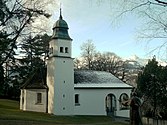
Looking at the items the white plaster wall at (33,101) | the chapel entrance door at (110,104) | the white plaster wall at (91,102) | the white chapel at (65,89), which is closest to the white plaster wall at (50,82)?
the white chapel at (65,89)

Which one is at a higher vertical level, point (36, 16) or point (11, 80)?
point (36, 16)

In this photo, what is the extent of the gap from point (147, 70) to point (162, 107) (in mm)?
4960

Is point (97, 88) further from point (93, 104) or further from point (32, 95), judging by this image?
point (32, 95)

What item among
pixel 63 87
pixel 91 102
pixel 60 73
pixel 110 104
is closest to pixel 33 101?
pixel 63 87

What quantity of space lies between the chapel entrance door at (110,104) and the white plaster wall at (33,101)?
9.28 m

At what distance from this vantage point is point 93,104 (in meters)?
44.5

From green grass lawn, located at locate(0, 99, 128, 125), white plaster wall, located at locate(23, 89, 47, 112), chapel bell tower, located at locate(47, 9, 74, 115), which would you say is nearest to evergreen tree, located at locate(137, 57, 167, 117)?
green grass lawn, located at locate(0, 99, 128, 125)

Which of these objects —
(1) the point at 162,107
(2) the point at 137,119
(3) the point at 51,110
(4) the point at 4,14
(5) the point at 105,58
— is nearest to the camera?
(2) the point at 137,119

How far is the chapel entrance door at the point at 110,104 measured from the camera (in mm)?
45344

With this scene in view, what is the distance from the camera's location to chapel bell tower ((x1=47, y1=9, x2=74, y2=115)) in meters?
41.1

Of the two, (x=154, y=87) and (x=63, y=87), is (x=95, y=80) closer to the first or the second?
(x=63, y=87)

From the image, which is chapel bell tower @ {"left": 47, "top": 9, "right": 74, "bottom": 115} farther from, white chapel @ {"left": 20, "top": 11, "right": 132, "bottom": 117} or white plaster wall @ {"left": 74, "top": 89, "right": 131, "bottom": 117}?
white plaster wall @ {"left": 74, "top": 89, "right": 131, "bottom": 117}

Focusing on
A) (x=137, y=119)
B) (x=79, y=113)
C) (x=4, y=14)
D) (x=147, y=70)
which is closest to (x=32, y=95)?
(x=79, y=113)

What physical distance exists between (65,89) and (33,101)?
4.86 metres
